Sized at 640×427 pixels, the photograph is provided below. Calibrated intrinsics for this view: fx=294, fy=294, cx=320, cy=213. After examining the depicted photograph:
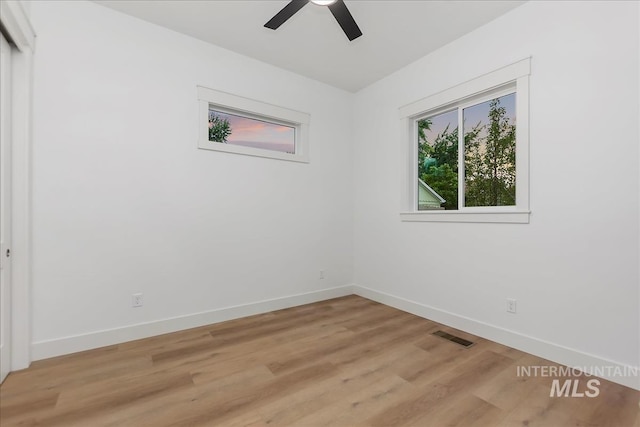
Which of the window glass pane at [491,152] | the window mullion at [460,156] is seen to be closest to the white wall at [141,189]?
the window mullion at [460,156]

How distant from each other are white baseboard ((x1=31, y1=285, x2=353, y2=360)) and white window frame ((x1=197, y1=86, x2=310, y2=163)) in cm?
171

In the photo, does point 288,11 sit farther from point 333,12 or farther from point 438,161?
point 438,161

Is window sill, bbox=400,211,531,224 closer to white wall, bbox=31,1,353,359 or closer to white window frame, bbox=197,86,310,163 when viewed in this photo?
white wall, bbox=31,1,353,359

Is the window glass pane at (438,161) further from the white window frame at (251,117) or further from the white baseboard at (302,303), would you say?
the white window frame at (251,117)

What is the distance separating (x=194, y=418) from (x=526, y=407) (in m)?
1.89

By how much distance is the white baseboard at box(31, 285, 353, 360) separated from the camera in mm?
2305

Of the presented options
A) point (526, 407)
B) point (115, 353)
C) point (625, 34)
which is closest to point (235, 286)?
point (115, 353)

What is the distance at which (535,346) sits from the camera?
2.34 meters

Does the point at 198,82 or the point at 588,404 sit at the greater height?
the point at 198,82

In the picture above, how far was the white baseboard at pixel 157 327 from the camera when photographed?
2.30 meters

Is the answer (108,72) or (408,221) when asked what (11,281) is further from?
(408,221)

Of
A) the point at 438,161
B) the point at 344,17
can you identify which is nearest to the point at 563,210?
the point at 438,161

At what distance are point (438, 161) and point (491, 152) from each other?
60cm

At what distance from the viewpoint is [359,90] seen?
418 cm
